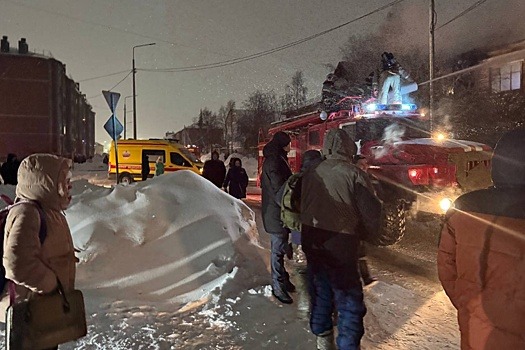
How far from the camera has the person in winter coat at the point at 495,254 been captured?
215 cm

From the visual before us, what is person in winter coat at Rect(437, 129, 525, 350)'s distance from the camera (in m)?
2.15

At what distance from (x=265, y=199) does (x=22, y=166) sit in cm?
281

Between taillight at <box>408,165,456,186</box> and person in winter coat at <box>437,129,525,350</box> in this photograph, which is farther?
taillight at <box>408,165,456,186</box>

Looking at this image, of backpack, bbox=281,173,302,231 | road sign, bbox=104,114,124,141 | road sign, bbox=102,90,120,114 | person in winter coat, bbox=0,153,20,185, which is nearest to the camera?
backpack, bbox=281,173,302,231

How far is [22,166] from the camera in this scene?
10.1ft

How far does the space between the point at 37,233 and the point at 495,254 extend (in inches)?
95.6

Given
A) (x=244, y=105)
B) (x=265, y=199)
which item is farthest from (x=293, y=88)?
(x=265, y=199)

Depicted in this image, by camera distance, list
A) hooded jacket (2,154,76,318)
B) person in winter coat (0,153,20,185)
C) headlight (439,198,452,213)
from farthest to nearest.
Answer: person in winter coat (0,153,20,185)
headlight (439,198,452,213)
hooded jacket (2,154,76,318)

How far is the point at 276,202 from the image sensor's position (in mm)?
5223

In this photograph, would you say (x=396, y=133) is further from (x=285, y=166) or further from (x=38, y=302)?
(x=38, y=302)

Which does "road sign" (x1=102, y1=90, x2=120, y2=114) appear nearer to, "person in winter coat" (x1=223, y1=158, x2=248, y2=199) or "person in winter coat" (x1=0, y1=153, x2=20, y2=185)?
"person in winter coat" (x1=223, y1=158, x2=248, y2=199)

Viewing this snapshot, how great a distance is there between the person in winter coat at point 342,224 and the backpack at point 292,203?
19.5 inches

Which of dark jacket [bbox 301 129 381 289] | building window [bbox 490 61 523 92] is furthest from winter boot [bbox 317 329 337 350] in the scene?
building window [bbox 490 61 523 92]

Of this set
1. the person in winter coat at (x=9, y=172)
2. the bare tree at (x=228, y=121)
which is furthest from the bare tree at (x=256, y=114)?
the person in winter coat at (x=9, y=172)
